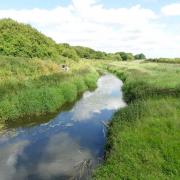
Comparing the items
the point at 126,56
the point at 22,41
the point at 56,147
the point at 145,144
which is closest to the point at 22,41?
the point at 22,41

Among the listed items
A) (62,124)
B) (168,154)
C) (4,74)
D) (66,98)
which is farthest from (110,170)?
(4,74)

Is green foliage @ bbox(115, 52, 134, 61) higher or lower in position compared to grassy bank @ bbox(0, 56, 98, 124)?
lower

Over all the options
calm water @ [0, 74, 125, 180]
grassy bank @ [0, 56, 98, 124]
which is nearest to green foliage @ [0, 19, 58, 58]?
grassy bank @ [0, 56, 98, 124]

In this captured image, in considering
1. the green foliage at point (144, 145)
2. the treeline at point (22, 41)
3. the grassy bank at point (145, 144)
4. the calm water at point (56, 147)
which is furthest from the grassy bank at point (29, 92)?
the treeline at point (22, 41)

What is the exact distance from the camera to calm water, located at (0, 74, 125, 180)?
11.1m

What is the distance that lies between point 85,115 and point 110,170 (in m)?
9.88

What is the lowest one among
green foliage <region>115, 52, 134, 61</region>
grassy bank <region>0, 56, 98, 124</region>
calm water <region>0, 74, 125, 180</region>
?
green foliage <region>115, 52, 134, 61</region>

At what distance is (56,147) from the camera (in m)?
13.6

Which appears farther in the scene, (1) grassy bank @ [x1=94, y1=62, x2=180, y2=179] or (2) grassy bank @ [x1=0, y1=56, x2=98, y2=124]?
(2) grassy bank @ [x1=0, y1=56, x2=98, y2=124]

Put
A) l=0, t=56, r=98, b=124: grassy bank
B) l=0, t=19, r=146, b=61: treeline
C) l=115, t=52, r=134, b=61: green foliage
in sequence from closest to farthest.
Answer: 1. l=0, t=56, r=98, b=124: grassy bank
2. l=0, t=19, r=146, b=61: treeline
3. l=115, t=52, r=134, b=61: green foliage

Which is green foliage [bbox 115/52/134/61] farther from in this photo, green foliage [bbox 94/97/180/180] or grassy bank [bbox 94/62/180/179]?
green foliage [bbox 94/97/180/180]

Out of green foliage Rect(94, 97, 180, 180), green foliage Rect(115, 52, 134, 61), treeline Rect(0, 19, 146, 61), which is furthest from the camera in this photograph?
green foliage Rect(115, 52, 134, 61)

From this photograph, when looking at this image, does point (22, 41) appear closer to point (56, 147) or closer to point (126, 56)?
point (56, 147)

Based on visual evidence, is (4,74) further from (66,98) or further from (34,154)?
(34,154)
